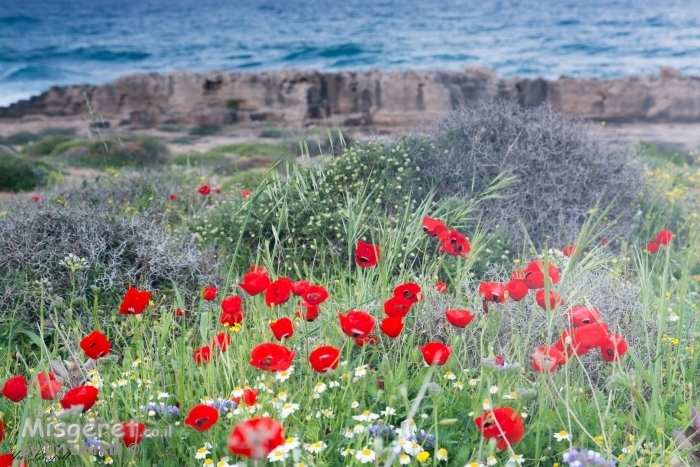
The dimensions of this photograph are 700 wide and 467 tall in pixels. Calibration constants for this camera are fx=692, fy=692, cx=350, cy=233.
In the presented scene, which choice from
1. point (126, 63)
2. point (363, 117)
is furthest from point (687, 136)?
point (126, 63)

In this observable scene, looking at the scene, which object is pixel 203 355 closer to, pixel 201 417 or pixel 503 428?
pixel 201 417

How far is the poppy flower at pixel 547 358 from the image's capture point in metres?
1.97

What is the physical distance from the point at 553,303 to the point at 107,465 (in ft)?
5.43

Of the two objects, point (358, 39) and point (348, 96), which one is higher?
point (358, 39)

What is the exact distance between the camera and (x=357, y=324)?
2.12 m

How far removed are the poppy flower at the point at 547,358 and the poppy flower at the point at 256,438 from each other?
83 cm

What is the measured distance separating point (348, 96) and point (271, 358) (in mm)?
27906

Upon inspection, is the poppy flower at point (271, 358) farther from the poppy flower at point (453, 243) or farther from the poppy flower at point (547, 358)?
the poppy flower at point (453, 243)

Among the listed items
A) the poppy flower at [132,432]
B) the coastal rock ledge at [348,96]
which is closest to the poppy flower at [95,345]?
the poppy flower at [132,432]

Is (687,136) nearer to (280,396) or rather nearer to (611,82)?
(611,82)

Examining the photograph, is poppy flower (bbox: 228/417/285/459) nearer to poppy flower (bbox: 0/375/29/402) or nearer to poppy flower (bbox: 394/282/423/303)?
poppy flower (bbox: 0/375/29/402)

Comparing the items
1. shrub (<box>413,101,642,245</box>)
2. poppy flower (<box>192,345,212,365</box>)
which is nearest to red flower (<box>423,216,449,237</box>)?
poppy flower (<box>192,345,212,365</box>)

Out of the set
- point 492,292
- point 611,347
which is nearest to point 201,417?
point 492,292

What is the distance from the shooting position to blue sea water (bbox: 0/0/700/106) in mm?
39688
